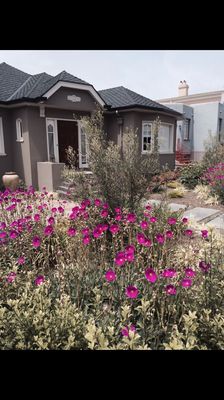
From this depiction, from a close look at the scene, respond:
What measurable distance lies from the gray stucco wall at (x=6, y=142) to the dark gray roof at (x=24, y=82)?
22.7 inches

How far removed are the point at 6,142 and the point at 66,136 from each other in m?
2.51

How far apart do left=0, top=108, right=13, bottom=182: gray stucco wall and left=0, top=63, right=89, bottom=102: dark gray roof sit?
58cm

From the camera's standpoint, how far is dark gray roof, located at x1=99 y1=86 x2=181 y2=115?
40.4 feet

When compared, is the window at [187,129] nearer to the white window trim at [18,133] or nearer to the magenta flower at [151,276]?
the white window trim at [18,133]


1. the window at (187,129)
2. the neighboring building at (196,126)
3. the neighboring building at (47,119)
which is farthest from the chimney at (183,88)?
the neighboring building at (47,119)

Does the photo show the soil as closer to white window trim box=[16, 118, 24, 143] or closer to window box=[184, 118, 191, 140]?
white window trim box=[16, 118, 24, 143]

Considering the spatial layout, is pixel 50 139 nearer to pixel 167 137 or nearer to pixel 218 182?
pixel 167 137

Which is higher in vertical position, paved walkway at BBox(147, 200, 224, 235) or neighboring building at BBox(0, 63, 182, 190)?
neighboring building at BBox(0, 63, 182, 190)

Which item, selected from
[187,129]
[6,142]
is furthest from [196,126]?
[6,142]

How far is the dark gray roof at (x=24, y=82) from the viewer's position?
1056 cm

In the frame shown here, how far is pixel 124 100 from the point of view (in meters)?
12.8

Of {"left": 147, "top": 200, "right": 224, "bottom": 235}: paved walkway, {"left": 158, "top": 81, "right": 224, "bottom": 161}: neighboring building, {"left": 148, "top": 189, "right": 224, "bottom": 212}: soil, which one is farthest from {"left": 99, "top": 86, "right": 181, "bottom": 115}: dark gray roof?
{"left": 158, "top": 81, "right": 224, "bottom": 161}: neighboring building

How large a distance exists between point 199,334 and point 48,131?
1030 cm
